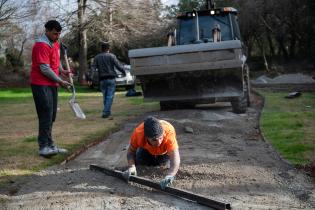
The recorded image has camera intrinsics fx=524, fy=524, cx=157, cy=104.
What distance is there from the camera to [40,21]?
38.5 meters

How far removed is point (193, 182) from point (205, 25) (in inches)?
354

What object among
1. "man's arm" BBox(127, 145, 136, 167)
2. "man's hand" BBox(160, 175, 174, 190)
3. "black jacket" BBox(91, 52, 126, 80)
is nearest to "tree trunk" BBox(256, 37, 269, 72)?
"black jacket" BBox(91, 52, 126, 80)

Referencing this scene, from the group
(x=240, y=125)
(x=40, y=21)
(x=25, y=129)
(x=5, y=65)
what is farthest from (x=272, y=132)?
(x=5, y=65)

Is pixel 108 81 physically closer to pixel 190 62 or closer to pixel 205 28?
pixel 190 62

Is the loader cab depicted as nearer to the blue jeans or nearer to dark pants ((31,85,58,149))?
the blue jeans

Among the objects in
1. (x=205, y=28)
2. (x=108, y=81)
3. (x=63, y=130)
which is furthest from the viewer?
(x=205, y=28)

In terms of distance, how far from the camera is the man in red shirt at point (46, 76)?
323 inches

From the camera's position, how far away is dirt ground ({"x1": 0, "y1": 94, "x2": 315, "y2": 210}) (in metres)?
5.84

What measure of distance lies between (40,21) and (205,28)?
25780 millimetres

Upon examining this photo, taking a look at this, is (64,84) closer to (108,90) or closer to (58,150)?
(58,150)

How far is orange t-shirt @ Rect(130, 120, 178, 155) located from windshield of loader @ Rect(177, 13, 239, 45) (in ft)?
28.0

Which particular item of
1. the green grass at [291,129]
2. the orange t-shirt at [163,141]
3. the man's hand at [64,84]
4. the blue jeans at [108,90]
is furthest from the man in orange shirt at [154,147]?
the blue jeans at [108,90]

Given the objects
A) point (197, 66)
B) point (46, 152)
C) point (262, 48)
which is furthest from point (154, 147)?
point (262, 48)

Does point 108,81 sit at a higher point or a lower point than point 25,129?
higher
